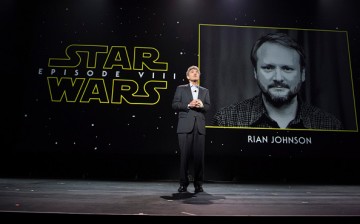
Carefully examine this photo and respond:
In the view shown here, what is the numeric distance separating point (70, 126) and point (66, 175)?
75 cm

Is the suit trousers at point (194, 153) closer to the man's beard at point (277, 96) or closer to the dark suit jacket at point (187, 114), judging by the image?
the dark suit jacket at point (187, 114)

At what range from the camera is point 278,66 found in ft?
15.3

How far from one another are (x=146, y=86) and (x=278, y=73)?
6.85 feet

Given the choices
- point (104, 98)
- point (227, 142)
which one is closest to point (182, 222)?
point (227, 142)

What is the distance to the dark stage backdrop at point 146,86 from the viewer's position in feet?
14.7

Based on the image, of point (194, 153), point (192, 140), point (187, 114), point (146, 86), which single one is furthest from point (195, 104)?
point (146, 86)

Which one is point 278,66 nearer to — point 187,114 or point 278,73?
point 278,73

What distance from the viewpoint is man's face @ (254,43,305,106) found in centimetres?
459

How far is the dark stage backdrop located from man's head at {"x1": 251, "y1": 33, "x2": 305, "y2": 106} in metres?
0.14

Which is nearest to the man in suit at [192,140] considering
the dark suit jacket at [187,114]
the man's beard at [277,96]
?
the dark suit jacket at [187,114]

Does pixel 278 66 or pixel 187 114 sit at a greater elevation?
pixel 278 66

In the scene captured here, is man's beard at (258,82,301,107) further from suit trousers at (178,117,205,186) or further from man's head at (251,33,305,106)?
suit trousers at (178,117,205,186)

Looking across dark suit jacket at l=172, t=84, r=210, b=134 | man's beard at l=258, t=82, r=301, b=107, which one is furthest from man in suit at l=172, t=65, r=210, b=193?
man's beard at l=258, t=82, r=301, b=107

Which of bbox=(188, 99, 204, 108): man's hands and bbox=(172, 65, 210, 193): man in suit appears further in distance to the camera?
bbox=(172, 65, 210, 193): man in suit
